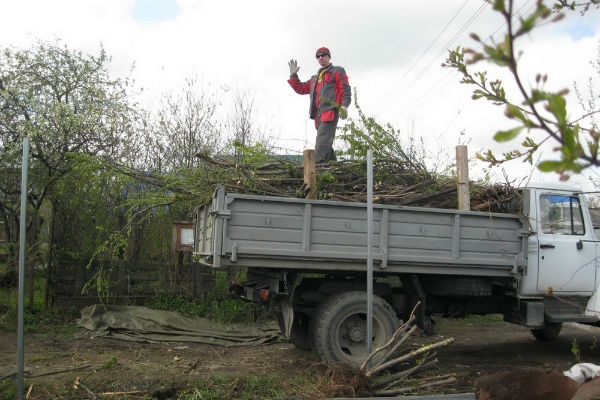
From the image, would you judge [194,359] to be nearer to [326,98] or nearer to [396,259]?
[396,259]

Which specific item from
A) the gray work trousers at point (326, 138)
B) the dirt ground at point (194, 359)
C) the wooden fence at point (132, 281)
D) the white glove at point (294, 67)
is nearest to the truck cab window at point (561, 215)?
the dirt ground at point (194, 359)

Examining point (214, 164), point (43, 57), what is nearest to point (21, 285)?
point (214, 164)

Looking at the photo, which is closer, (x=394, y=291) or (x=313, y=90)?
(x=394, y=291)

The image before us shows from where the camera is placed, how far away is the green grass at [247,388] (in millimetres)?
4898

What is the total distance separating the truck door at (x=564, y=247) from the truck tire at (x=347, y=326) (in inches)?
87.1

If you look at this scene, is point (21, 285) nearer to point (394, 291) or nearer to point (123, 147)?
point (394, 291)

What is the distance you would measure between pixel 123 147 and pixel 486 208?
708cm

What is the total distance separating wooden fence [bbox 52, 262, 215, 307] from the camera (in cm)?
909

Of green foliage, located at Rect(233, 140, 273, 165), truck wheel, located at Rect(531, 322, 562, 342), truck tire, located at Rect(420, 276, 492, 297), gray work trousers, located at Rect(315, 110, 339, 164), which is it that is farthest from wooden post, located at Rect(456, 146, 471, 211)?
truck wheel, located at Rect(531, 322, 562, 342)

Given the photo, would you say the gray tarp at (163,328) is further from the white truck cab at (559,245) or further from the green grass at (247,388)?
the white truck cab at (559,245)

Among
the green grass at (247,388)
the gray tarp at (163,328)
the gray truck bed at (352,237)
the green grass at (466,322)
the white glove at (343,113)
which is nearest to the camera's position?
the green grass at (247,388)

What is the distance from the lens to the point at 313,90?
783 cm

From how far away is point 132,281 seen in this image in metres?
9.48

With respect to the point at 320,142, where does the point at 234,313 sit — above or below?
below
